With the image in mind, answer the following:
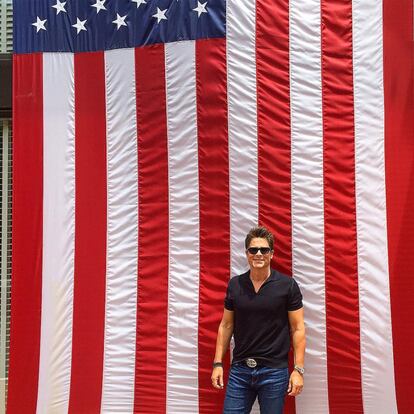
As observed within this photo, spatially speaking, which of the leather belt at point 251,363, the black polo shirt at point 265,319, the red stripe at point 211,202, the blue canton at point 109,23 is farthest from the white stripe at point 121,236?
the leather belt at point 251,363

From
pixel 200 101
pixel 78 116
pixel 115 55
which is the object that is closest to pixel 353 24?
pixel 200 101

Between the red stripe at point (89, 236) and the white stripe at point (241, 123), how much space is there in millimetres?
1014

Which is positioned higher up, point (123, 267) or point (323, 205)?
point (323, 205)

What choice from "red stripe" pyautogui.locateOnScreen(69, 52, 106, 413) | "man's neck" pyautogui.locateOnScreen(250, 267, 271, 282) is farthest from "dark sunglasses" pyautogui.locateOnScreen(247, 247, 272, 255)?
"red stripe" pyautogui.locateOnScreen(69, 52, 106, 413)

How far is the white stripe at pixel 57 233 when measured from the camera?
16.1ft

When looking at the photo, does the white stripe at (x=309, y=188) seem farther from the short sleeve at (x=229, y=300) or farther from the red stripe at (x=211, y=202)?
the short sleeve at (x=229, y=300)

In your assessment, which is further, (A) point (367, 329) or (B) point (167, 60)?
(B) point (167, 60)

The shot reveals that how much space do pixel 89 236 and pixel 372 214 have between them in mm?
2155

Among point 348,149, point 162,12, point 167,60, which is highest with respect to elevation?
point 162,12

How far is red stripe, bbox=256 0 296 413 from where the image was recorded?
468 centimetres

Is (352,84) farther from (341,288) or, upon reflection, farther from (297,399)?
(297,399)

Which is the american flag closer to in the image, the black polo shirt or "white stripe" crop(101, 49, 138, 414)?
"white stripe" crop(101, 49, 138, 414)

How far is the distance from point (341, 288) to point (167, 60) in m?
2.17

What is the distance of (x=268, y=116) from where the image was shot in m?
4.73
